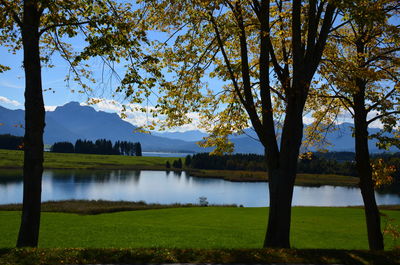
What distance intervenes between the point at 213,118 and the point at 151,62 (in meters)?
4.28

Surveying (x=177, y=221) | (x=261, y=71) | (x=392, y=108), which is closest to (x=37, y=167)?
(x=261, y=71)

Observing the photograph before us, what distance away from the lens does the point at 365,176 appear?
13.3 meters

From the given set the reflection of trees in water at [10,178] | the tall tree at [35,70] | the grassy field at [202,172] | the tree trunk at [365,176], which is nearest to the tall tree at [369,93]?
the tree trunk at [365,176]

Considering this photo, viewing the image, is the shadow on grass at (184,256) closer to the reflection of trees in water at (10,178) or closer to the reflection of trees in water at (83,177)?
the reflection of trees in water at (10,178)

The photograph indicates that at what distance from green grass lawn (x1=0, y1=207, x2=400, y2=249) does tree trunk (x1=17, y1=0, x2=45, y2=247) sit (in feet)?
22.7

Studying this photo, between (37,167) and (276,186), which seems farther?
(276,186)

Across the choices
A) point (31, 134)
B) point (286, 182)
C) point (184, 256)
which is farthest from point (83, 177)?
point (184, 256)

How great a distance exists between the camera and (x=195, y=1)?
1034 cm

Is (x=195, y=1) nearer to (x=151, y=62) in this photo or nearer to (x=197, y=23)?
(x=197, y=23)

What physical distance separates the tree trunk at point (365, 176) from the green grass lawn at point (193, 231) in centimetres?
321

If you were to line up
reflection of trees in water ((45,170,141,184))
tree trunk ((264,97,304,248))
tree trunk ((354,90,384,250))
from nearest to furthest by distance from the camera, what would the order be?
tree trunk ((264,97,304,248)), tree trunk ((354,90,384,250)), reflection of trees in water ((45,170,141,184))

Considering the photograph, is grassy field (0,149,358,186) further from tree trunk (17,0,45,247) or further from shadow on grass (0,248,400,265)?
shadow on grass (0,248,400,265)

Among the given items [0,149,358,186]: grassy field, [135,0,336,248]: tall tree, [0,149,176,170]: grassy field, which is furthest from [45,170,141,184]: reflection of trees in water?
[135,0,336,248]: tall tree

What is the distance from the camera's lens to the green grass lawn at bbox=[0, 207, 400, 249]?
17719 mm
